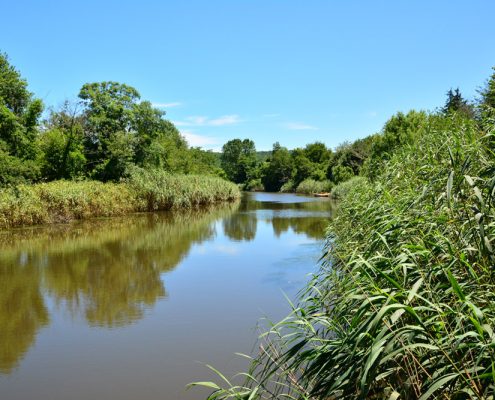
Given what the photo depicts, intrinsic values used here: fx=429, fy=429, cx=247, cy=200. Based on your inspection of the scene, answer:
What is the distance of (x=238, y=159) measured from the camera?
76.4 metres

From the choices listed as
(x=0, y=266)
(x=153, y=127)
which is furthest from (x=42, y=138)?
(x=0, y=266)

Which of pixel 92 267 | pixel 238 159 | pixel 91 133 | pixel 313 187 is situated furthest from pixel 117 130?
pixel 238 159

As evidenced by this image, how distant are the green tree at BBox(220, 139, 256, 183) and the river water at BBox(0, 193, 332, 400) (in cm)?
6095

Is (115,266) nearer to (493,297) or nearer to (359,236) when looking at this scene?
(359,236)

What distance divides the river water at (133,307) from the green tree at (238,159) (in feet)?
200

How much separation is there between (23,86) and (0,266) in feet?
38.3

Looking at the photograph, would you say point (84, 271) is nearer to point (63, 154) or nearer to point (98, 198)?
point (98, 198)

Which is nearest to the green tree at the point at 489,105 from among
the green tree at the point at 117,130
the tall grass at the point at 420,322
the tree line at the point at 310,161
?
the tall grass at the point at 420,322

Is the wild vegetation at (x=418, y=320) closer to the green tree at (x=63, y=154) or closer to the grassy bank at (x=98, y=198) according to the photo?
the grassy bank at (x=98, y=198)

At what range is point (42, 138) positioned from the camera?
22.5m

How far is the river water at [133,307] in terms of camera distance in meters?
4.34

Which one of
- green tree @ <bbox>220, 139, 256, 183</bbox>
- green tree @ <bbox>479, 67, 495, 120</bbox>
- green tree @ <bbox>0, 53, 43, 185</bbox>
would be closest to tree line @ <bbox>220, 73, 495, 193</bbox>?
green tree @ <bbox>220, 139, 256, 183</bbox>

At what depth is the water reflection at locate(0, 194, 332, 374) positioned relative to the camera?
620 centimetres

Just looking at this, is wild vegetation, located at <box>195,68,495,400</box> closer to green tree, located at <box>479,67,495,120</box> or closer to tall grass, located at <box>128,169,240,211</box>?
green tree, located at <box>479,67,495,120</box>
